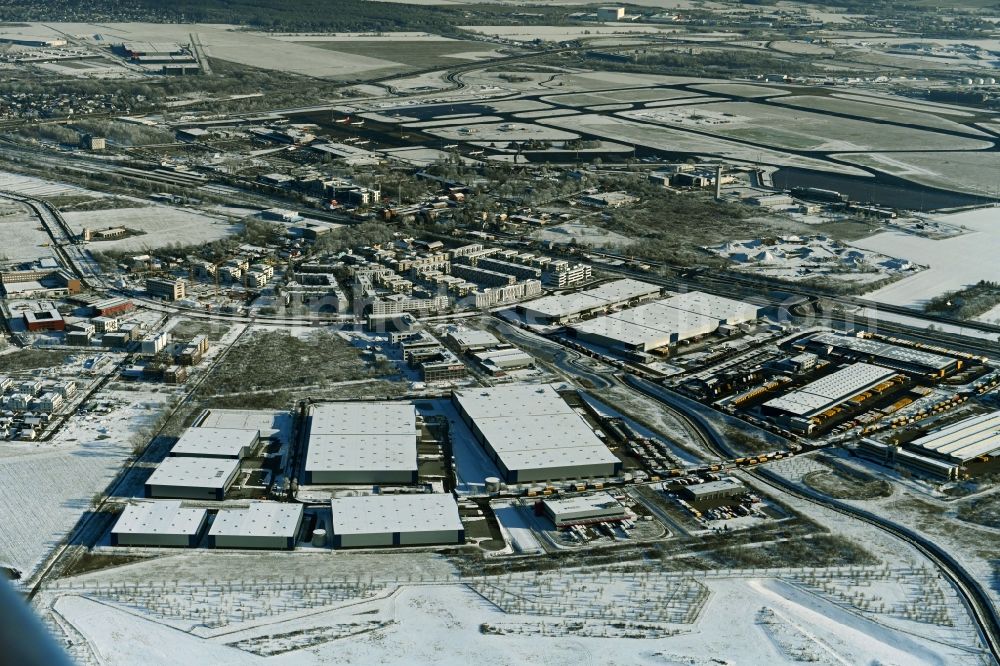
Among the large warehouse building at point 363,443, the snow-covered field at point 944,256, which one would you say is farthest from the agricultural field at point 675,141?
the large warehouse building at point 363,443

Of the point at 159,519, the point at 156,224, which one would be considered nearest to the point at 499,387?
the point at 159,519

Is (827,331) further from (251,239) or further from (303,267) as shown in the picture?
(251,239)

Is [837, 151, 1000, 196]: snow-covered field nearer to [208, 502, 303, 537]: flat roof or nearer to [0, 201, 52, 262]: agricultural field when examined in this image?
[0, 201, 52, 262]: agricultural field

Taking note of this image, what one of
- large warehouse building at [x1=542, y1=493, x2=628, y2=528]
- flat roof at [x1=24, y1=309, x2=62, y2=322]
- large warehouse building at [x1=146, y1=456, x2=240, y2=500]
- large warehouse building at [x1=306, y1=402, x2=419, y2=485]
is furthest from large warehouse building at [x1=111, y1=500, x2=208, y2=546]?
flat roof at [x1=24, y1=309, x2=62, y2=322]

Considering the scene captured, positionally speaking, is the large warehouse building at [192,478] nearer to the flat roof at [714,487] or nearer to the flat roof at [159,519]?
the flat roof at [159,519]

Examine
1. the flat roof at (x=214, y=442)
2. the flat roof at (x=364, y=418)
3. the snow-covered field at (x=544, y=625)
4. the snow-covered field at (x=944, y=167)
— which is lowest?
the snow-covered field at (x=544, y=625)

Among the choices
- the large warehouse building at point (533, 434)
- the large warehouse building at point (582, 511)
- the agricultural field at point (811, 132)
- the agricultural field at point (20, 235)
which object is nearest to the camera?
the large warehouse building at point (582, 511)
